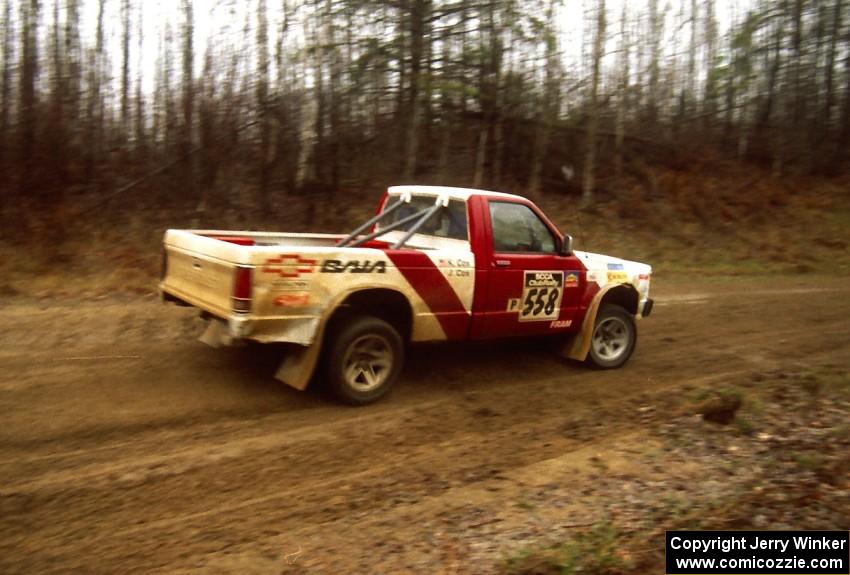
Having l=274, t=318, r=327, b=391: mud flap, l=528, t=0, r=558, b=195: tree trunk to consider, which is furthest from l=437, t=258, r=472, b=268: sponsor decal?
l=528, t=0, r=558, b=195: tree trunk

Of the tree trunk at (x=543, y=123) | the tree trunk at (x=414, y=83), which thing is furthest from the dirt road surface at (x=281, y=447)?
the tree trunk at (x=543, y=123)

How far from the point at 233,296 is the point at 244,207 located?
8.75 m

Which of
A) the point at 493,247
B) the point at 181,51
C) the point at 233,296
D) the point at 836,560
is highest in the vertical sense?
the point at 181,51

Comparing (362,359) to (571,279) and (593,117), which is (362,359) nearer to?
(571,279)

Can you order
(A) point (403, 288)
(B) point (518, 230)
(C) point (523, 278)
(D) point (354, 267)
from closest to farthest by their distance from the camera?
(D) point (354, 267)
(A) point (403, 288)
(C) point (523, 278)
(B) point (518, 230)

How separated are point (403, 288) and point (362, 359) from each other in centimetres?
73

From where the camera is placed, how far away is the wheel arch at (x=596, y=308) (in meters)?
7.56

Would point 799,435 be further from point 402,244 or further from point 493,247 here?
point 402,244

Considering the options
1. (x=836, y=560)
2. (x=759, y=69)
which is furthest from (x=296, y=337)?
(x=759, y=69)

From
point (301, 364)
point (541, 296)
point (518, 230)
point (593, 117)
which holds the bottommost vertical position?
point (301, 364)

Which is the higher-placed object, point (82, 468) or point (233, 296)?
point (233, 296)

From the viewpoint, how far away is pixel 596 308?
7.57 metres

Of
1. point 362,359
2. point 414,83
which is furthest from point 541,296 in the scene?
point 414,83

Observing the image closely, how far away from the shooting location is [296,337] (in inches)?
223
